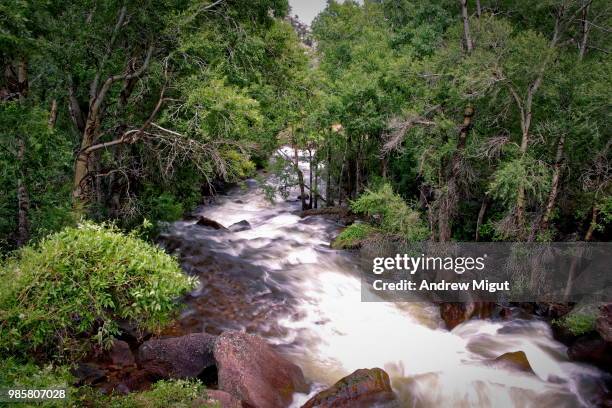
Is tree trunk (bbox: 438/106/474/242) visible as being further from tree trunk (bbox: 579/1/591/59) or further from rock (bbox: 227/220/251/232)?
rock (bbox: 227/220/251/232)

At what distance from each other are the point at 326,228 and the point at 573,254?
11706mm

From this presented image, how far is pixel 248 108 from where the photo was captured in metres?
11.5

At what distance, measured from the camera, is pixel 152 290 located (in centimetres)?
584

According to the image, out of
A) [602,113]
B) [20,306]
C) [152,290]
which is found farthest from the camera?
[602,113]

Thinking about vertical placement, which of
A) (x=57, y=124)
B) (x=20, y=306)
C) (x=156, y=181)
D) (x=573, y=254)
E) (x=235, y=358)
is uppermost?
(x=57, y=124)

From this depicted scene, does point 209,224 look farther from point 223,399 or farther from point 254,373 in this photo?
point 223,399

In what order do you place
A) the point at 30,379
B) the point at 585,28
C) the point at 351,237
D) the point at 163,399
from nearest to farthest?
the point at 30,379
the point at 163,399
the point at 585,28
the point at 351,237

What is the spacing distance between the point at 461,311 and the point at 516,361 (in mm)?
2902

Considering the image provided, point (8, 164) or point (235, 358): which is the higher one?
point (8, 164)

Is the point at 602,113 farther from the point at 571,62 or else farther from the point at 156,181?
the point at 156,181

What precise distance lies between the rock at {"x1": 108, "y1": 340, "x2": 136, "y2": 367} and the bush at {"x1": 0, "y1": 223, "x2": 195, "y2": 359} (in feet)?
9.50

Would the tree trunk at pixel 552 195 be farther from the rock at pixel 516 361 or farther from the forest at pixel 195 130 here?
the rock at pixel 516 361

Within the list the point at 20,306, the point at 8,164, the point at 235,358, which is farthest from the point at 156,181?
the point at 20,306

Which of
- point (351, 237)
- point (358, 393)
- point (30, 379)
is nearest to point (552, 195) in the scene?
point (351, 237)
